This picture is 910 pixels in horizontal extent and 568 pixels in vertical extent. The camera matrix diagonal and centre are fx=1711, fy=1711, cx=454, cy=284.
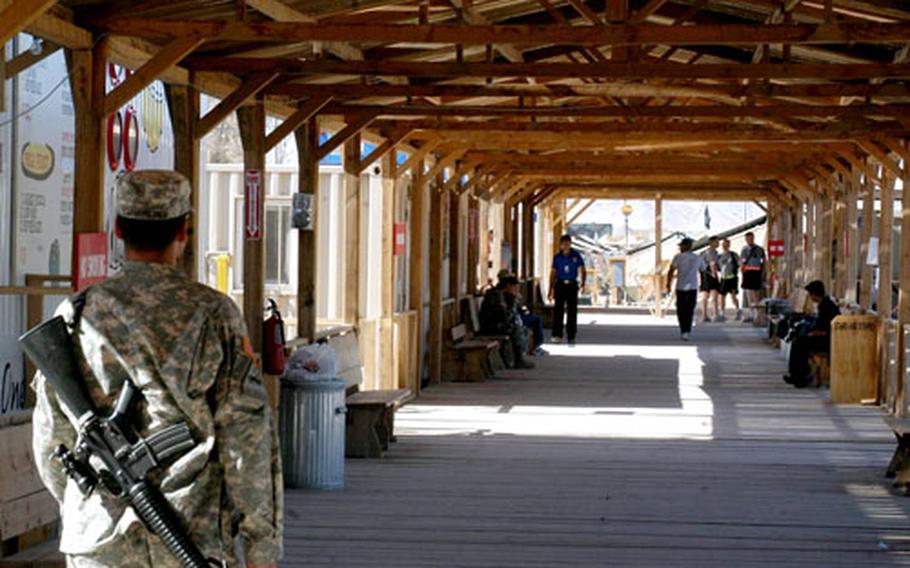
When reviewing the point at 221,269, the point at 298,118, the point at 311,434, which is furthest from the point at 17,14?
the point at 221,269

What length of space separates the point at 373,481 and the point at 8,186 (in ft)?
10.1

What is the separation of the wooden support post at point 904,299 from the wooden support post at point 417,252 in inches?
186

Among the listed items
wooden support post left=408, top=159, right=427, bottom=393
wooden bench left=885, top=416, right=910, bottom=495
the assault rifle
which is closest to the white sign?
wooden support post left=408, top=159, right=427, bottom=393

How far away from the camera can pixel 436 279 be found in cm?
1805

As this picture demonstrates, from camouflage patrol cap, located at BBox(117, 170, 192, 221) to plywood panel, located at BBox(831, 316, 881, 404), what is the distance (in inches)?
516

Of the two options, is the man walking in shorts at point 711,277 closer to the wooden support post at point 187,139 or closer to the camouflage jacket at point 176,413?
the wooden support post at point 187,139

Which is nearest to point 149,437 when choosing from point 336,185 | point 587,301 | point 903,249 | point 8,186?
point 8,186

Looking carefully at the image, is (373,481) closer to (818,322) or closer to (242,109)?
(242,109)

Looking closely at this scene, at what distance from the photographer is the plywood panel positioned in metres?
16.2

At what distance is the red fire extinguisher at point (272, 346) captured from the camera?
10.7m

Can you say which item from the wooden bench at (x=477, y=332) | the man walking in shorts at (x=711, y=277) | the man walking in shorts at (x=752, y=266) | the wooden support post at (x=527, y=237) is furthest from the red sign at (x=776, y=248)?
the wooden bench at (x=477, y=332)

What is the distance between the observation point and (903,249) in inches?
594

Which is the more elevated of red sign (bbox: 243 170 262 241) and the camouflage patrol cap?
red sign (bbox: 243 170 262 241)

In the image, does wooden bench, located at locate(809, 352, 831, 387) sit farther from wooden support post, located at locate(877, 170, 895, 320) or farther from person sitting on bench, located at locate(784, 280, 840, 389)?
wooden support post, located at locate(877, 170, 895, 320)
